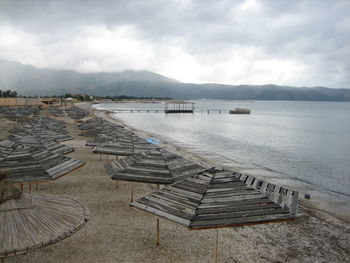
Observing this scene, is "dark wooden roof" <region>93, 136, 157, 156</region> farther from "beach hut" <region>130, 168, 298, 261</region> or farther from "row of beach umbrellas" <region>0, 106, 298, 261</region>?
"beach hut" <region>130, 168, 298, 261</region>

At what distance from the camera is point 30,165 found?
662 centimetres

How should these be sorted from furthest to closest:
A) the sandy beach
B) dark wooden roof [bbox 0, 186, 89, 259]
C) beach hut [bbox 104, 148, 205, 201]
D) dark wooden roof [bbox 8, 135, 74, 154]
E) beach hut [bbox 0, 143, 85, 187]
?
dark wooden roof [bbox 8, 135, 74, 154] → beach hut [bbox 104, 148, 205, 201] → beach hut [bbox 0, 143, 85, 187] → the sandy beach → dark wooden roof [bbox 0, 186, 89, 259]

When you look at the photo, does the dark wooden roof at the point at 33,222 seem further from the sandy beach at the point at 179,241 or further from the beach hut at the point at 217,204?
the sandy beach at the point at 179,241

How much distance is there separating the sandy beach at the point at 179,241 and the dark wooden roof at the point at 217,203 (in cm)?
59

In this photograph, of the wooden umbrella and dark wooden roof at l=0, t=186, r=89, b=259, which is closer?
dark wooden roof at l=0, t=186, r=89, b=259

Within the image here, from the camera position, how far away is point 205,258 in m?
6.16

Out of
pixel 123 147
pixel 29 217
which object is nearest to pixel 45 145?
pixel 123 147

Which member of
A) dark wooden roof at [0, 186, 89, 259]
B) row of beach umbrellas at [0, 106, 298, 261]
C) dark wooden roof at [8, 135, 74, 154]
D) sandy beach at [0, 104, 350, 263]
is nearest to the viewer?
dark wooden roof at [0, 186, 89, 259]

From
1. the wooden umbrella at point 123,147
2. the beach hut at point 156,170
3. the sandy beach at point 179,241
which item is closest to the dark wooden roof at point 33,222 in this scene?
the sandy beach at point 179,241

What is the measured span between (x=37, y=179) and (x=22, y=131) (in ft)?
32.9

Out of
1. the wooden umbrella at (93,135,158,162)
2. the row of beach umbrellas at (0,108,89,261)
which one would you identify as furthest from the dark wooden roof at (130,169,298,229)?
the wooden umbrella at (93,135,158,162)

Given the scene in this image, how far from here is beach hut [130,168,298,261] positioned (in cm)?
457

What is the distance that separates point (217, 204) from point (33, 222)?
3338 millimetres

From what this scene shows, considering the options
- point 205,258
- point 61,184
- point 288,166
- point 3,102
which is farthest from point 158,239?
point 3,102
